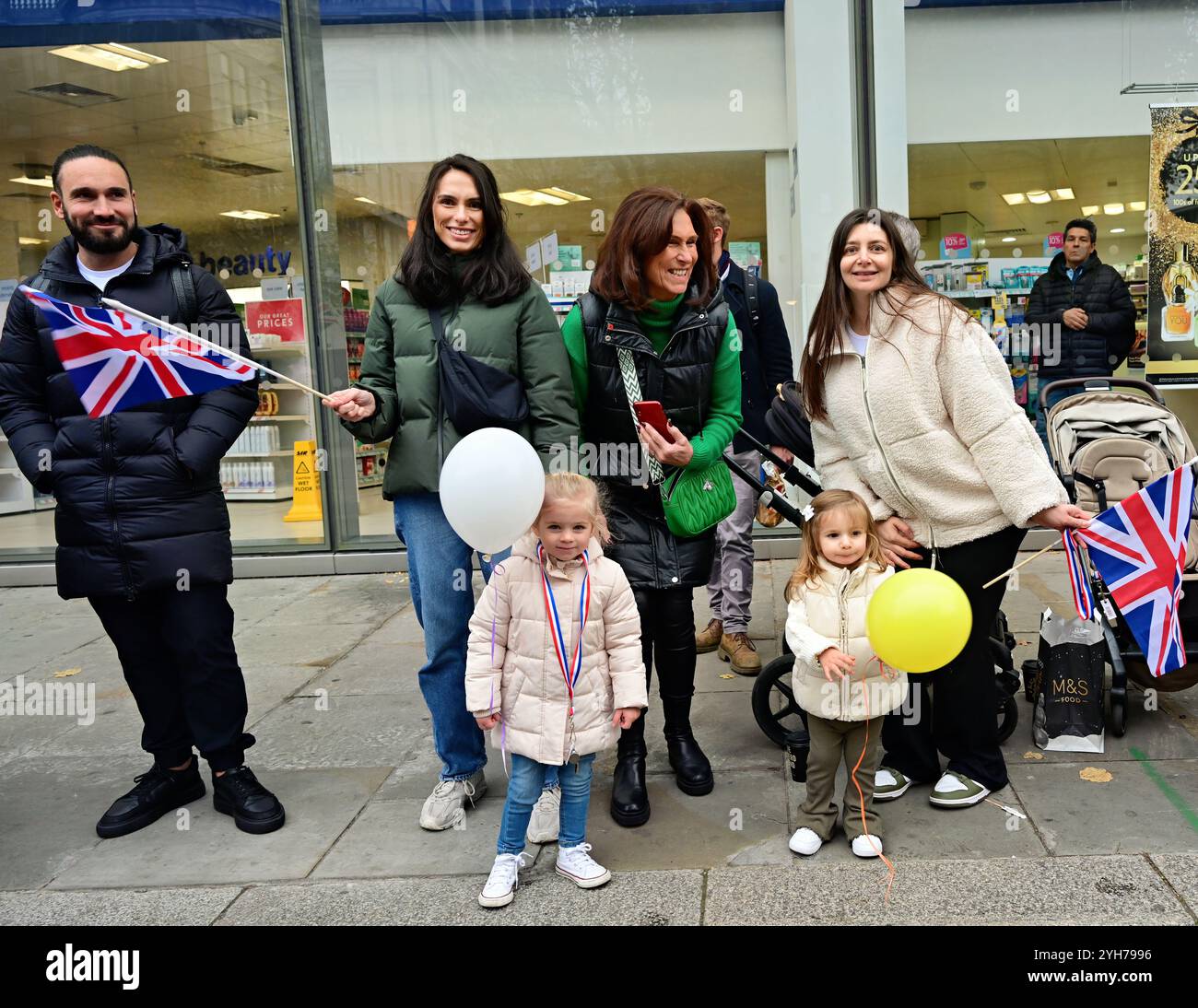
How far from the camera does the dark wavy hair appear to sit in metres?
3.37

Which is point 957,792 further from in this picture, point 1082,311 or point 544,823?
point 1082,311

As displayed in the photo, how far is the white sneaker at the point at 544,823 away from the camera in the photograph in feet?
11.1

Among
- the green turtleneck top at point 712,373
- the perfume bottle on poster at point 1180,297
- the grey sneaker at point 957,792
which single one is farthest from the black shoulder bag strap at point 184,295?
the perfume bottle on poster at point 1180,297

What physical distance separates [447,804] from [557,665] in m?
0.85

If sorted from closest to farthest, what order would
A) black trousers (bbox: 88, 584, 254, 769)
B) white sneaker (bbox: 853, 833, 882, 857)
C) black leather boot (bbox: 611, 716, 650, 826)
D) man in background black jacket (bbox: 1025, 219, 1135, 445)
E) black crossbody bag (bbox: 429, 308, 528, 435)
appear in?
white sneaker (bbox: 853, 833, 882, 857) → black crossbody bag (bbox: 429, 308, 528, 435) → black leather boot (bbox: 611, 716, 650, 826) → black trousers (bbox: 88, 584, 254, 769) → man in background black jacket (bbox: 1025, 219, 1135, 445)

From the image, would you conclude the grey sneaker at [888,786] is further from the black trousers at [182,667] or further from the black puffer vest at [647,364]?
the black trousers at [182,667]

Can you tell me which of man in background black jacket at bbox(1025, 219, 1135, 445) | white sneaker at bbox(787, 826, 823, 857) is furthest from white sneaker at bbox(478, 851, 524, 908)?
man in background black jacket at bbox(1025, 219, 1135, 445)

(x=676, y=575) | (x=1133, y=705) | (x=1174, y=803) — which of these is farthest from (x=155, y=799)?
(x=1133, y=705)

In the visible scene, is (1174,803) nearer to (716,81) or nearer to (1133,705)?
(1133,705)

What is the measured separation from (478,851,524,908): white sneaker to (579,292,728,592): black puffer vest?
1.01 metres

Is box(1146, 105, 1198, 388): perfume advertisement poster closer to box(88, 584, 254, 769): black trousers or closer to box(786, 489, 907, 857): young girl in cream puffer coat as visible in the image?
box(786, 489, 907, 857): young girl in cream puffer coat

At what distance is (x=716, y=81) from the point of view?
785 cm

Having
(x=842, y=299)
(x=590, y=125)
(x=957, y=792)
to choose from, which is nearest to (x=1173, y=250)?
(x=590, y=125)
